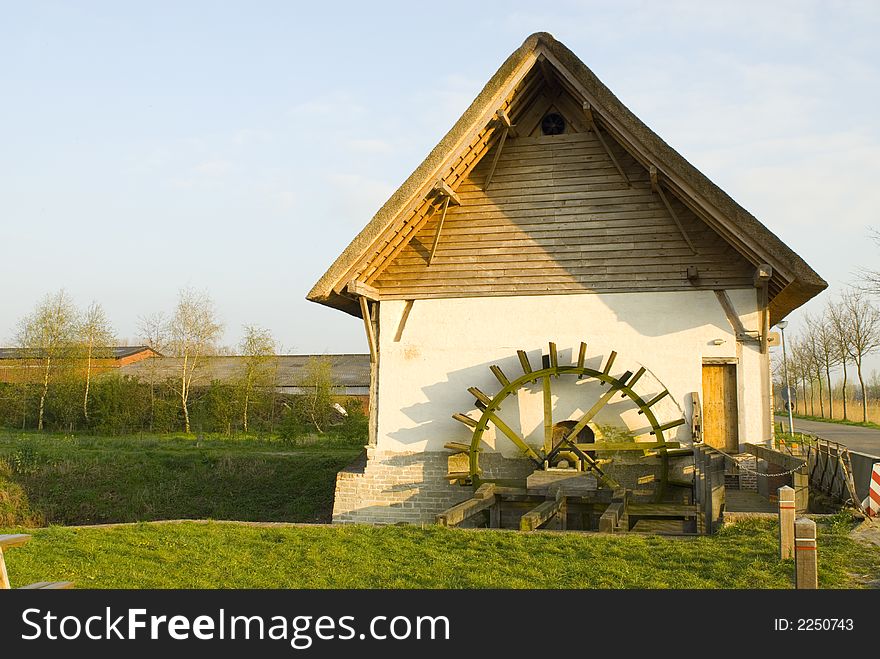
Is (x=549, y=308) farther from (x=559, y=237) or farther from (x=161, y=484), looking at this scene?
(x=161, y=484)

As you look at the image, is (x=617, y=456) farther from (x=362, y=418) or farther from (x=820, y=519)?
(x=362, y=418)

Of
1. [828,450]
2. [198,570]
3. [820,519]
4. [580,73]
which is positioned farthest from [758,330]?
[198,570]

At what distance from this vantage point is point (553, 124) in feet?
39.9

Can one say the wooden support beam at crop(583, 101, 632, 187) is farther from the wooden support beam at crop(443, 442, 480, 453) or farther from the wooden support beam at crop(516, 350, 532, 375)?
the wooden support beam at crop(443, 442, 480, 453)

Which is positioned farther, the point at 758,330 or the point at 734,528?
the point at 758,330

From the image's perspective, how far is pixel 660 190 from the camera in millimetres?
→ 11172

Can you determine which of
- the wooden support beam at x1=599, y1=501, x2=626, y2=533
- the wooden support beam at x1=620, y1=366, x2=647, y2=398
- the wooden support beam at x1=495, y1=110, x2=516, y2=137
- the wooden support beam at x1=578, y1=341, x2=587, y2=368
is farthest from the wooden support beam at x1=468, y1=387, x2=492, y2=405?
the wooden support beam at x1=495, y1=110, x2=516, y2=137

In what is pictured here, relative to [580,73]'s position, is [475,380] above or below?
below

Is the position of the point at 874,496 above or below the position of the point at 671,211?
below

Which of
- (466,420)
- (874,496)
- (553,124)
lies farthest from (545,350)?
(874,496)

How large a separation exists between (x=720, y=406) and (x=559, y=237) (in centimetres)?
319

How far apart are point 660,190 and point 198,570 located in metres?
7.62

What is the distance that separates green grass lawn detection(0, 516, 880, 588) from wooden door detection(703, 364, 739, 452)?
3.04 meters

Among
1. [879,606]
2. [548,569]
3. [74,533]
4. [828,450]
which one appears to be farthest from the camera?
[828,450]
